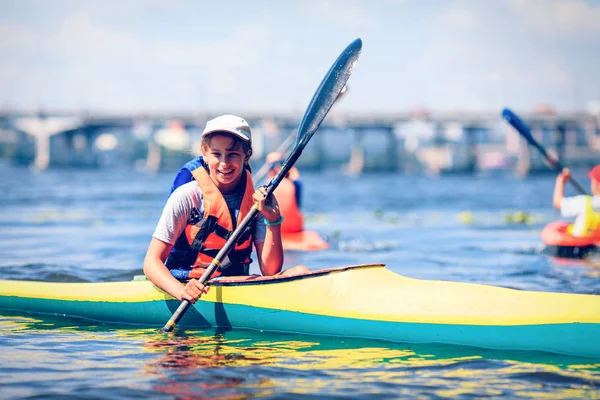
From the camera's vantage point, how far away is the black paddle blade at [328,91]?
679cm

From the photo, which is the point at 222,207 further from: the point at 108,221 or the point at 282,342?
the point at 108,221

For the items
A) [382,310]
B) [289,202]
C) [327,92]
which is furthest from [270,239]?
[289,202]

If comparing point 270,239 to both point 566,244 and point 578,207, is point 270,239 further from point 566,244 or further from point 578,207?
point 566,244

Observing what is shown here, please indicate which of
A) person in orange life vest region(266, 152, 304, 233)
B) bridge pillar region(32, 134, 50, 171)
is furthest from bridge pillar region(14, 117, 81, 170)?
person in orange life vest region(266, 152, 304, 233)

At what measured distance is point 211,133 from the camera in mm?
5887

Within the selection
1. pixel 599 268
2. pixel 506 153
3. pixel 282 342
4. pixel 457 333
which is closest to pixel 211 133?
pixel 282 342

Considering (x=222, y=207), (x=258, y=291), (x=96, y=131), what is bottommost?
(x=258, y=291)

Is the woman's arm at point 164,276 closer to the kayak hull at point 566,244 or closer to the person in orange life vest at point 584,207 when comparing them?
the person in orange life vest at point 584,207

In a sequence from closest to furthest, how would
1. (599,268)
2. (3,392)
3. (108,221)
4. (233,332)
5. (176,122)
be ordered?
(3,392) < (233,332) < (599,268) < (108,221) < (176,122)

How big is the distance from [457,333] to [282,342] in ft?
4.25

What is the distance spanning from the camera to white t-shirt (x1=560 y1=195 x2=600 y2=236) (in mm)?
11922

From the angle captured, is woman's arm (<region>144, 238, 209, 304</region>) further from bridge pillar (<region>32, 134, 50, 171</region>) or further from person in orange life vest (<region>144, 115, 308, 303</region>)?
bridge pillar (<region>32, 134, 50, 171</region>)

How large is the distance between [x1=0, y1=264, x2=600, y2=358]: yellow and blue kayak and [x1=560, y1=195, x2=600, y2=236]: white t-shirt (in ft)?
22.2

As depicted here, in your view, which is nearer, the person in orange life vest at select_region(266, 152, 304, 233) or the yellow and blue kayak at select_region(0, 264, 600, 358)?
the yellow and blue kayak at select_region(0, 264, 600, 358)
